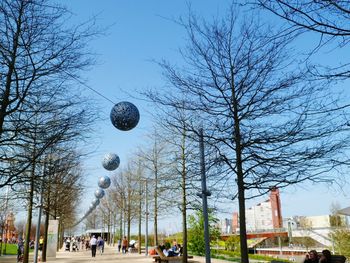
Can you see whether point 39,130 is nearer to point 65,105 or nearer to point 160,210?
point 65,105

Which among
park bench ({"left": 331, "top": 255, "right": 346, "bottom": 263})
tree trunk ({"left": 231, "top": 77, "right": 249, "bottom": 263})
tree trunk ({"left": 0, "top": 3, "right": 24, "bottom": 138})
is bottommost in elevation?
park bench ({"left": 331, "top": 255, "right": 346, "bottom": 263})

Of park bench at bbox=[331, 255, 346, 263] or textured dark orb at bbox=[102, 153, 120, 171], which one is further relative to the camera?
textured dark orb at bbox=[102, 153, 120, 171]

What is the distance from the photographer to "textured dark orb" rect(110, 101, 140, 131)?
35.8 ft

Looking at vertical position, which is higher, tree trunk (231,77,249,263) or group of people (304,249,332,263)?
tree trunk (231,77,249,263)

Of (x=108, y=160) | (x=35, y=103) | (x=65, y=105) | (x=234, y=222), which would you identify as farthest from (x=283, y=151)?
(x=234, y=222)

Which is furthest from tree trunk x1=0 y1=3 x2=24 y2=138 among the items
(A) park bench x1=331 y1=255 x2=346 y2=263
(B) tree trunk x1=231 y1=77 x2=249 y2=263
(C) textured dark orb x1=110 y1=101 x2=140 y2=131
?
(A) park bench x1=331 y1=255 x2=346 y2=263

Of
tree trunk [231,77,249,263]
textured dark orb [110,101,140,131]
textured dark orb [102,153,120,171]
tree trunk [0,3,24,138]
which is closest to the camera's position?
tree trunk [0,3,24,138]

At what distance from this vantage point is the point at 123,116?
1087 centimetres

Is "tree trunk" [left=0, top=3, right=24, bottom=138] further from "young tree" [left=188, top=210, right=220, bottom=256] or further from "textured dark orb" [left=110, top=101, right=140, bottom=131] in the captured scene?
"young tree" [left=188, top=210, right=220, bottom=256]

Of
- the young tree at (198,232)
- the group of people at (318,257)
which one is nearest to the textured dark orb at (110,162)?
the young tree at (198,232)

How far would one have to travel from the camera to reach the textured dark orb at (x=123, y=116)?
10.9 meters

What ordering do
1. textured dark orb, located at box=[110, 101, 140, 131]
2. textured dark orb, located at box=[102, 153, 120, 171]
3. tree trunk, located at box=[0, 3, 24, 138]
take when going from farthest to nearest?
textured dark orb, located at box=[102, 153, 120, 171]
textured dark orb, located at box=[110, 101, 140, 131]
tree trunk, located at box=[0, 3, 24, 138]

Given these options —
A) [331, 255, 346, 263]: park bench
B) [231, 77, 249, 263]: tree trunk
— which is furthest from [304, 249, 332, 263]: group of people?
[231, 77, 249, 263]: tree trunk

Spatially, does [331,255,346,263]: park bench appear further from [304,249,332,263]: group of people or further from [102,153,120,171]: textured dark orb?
[102,153,120,171]: textured dark orb
